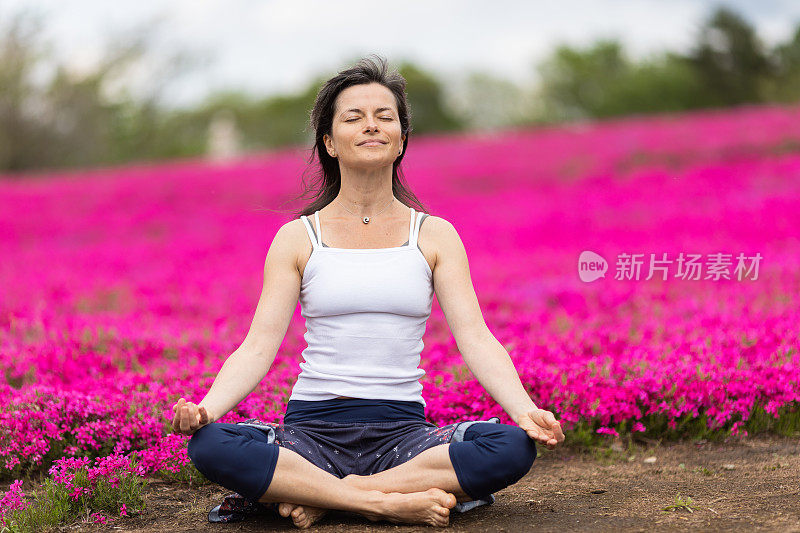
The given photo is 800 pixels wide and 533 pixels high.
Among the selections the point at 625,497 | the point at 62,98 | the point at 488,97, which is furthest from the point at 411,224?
the point at 488,97

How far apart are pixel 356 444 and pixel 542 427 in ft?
2.70

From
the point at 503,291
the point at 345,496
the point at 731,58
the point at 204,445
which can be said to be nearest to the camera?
the point at 204,445

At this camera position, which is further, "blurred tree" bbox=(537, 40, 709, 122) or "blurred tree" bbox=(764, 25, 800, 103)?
"blurred tree" bbox=(537, 40, 709, 122)

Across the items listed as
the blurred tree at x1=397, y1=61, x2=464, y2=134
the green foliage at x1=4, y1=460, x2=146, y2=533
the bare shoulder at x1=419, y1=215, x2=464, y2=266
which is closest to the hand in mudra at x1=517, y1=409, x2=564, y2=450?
the bare shoulder at x1=419, y1=215, x2=464, y2=266

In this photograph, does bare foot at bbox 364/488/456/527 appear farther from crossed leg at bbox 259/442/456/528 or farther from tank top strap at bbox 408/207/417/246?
tank top strap at bbox 408/207/417/246

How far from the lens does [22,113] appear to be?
3494 centimetres

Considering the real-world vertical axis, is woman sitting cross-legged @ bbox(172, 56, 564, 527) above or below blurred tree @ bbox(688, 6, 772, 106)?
below

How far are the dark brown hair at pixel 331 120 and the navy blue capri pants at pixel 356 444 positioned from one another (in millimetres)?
990

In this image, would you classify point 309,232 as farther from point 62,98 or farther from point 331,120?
point 62,98

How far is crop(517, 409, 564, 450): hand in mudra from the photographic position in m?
3.46

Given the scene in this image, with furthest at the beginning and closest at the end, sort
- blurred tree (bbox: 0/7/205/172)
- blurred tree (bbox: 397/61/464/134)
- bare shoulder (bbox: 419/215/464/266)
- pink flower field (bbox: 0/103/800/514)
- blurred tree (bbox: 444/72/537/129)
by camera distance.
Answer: blurred tree (bbox: 444/72/537/129) < blurred tree (bbox: 397/61/464/134) < blurred tree (bbox: 0/7/205/172) < pink flower field (bbox: 0/103/800/514) < bare shoulder (bbox: 419/215/464/266)

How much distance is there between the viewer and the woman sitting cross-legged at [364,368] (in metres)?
3.58

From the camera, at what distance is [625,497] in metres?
4.18

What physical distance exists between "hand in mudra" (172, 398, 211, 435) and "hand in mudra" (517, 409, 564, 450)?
1.27 m
